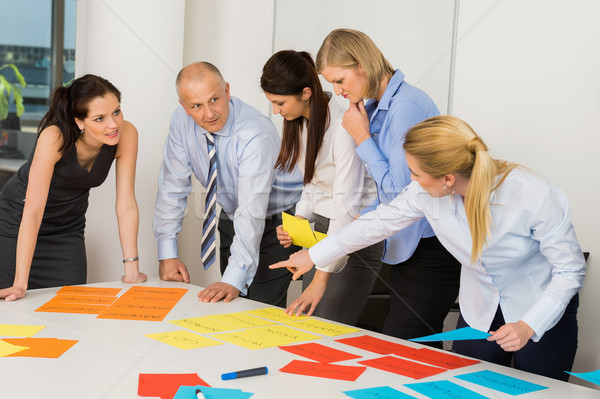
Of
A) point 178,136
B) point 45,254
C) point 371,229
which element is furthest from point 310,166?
point 45,254

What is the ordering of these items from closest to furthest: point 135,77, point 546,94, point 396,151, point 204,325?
point 204,325 → point 396,151 → point 546,94 → point 135,77

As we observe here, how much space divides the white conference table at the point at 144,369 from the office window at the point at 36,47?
11.1 ft

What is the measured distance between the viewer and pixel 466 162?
1545 mm

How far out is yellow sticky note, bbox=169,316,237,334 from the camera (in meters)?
1.68

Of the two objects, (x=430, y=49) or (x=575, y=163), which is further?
(x=430, y=49)

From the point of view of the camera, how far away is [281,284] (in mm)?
2658

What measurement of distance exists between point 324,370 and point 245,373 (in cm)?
19

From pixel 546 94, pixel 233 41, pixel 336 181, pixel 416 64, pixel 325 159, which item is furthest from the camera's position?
pixel 233 41

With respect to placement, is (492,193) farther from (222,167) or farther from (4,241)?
(4,241)

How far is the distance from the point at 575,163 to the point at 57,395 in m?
2.29

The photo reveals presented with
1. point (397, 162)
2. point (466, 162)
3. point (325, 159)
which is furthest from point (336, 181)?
point (466, 162)

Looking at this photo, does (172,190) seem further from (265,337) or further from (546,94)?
(546,94)

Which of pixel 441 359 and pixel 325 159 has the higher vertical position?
pixel 325 159

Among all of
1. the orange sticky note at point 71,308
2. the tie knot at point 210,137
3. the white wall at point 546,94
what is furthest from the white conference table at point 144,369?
the white wall at point 546,94
